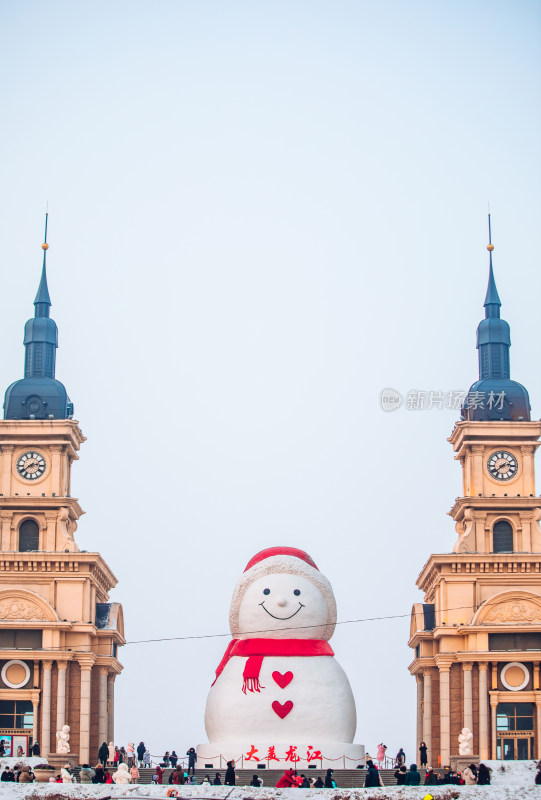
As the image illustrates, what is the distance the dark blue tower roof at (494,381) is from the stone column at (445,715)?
10966 mm

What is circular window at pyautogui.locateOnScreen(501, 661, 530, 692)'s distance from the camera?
230 feet

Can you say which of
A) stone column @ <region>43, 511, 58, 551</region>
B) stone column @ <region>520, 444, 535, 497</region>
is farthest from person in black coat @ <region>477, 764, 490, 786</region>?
stone column @ <region>43, 511, 58, 551</region>

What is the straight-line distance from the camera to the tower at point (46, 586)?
6944 cm

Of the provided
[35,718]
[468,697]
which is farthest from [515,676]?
[35,718]

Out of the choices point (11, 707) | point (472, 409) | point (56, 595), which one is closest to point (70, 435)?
point (56, 595)

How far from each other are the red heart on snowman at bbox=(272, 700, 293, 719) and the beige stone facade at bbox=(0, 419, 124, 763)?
12.0 m

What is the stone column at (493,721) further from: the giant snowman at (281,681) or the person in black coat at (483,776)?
the person in black coat at (483,776)

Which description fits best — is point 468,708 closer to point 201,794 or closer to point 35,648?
point 35,648

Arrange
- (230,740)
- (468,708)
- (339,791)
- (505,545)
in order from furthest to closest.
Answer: (505,545) → (468,708) → (230,740) → (339,791)

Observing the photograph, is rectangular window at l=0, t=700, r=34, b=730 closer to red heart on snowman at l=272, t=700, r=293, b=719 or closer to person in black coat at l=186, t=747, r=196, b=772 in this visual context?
person in black coat at l=186, t=747, r=196, b=772

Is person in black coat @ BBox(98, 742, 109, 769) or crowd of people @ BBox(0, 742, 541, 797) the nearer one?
crowd of people @ BBox(0, 742, 541, 797)

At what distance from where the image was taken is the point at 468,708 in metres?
69.3

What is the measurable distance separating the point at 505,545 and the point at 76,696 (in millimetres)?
18490

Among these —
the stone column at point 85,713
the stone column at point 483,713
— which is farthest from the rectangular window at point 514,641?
the stone column at point 85,713
